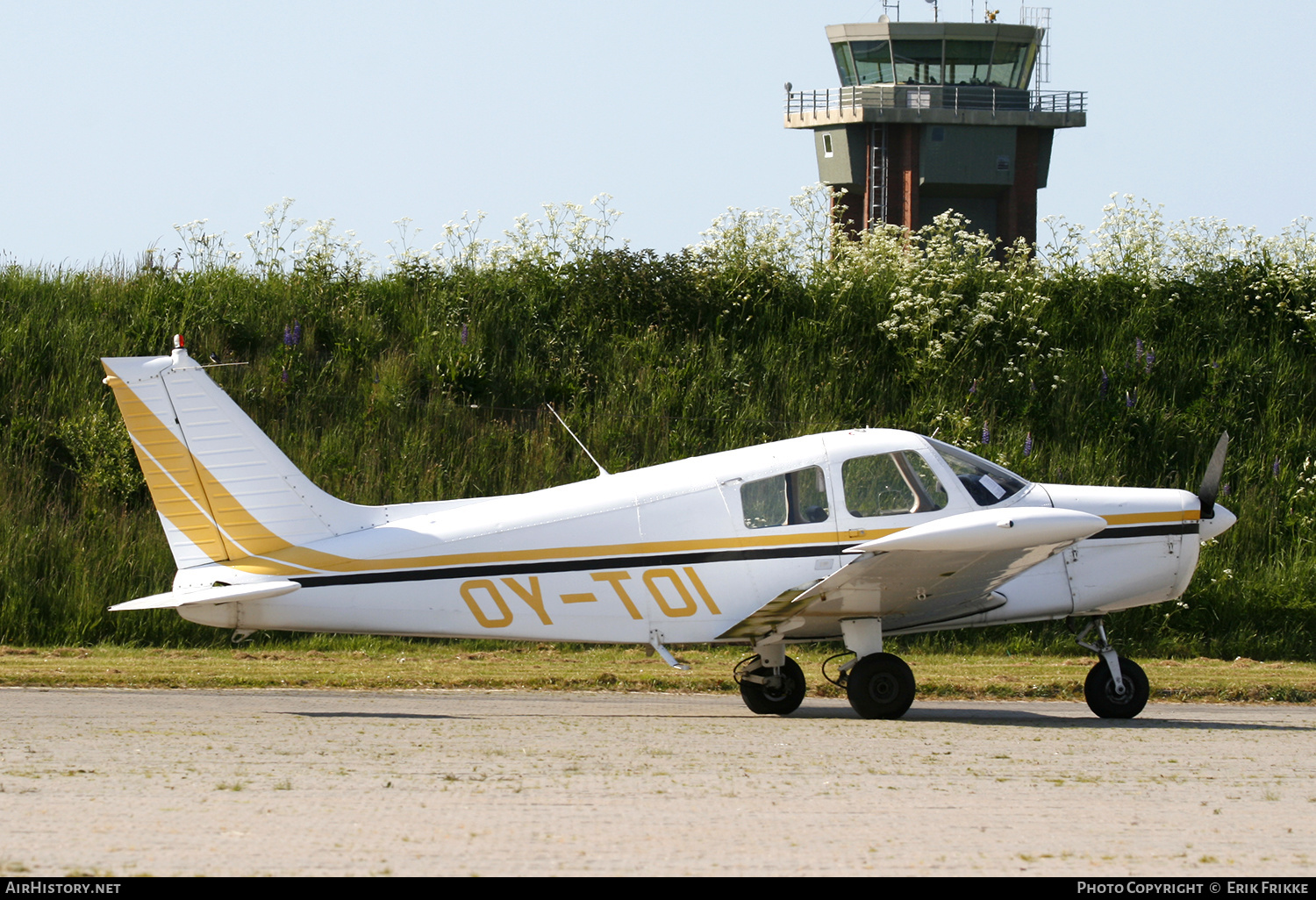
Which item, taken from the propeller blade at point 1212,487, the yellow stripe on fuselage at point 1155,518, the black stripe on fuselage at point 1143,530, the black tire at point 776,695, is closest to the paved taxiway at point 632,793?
the black tire at point 776,695

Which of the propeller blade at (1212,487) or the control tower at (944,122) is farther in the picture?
the control tower at (944,122)

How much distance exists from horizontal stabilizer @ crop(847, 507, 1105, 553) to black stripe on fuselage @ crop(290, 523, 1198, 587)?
2.31 ft

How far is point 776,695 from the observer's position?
10.8 m

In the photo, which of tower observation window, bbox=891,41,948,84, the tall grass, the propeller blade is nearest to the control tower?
tower observation window, bbox=891,41,948,84

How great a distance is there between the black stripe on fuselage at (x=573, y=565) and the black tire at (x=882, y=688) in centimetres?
93

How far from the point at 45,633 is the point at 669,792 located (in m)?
11.6

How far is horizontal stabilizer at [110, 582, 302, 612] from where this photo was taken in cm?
934

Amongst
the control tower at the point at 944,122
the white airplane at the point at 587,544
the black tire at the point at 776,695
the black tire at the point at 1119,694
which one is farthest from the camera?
the control tower at the point at 944,122

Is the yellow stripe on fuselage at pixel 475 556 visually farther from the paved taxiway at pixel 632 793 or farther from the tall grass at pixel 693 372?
the tall grass at pixel 693 372

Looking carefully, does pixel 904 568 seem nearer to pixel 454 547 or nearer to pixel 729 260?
pixel 454 547

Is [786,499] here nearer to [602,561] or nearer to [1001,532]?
[602,561]

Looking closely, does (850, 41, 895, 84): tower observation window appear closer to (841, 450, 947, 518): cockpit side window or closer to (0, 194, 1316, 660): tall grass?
(0, 194, 1316, 660): tall grass

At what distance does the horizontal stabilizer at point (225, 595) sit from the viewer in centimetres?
934

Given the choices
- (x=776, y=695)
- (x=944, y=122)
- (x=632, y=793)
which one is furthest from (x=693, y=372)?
(x=944, y=122)
